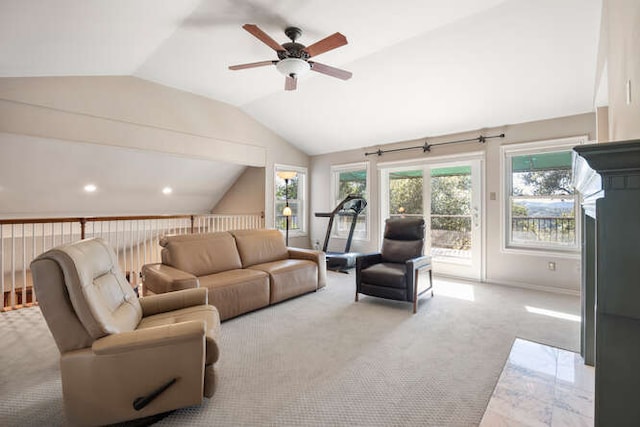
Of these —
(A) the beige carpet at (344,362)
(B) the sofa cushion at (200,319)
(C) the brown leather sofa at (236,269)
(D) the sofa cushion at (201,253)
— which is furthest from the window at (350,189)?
(B) the sofa cushion at (200,319)

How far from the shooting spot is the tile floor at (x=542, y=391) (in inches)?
68.1

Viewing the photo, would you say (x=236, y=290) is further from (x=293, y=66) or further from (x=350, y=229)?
(x=350, y=229)

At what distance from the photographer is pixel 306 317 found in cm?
331

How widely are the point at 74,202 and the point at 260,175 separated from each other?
3226mm

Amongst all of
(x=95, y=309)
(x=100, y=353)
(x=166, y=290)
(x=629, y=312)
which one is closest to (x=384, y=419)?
(x=629, y=312)

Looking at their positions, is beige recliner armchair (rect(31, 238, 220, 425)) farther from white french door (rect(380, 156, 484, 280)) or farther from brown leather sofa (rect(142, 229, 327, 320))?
white french door (rect(380, 156, 484, 280))

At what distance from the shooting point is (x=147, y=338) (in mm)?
1618

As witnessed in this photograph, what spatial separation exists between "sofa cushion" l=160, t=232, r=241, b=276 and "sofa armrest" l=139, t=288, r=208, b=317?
39.2 inches

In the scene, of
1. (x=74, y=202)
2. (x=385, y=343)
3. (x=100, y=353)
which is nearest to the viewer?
(x=100, y=353)

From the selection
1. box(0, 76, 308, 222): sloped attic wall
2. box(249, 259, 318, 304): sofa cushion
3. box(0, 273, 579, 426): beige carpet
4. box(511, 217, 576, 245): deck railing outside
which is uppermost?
box(0, 76, 308, 222): sloped attic wall

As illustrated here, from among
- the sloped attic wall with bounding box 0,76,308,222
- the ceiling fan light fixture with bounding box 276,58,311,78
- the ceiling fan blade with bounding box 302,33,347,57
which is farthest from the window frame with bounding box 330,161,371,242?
the ceiling fan blade with bounding box 302,33,347,57

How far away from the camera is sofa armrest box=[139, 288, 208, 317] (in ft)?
7.47

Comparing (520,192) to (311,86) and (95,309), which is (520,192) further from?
(95,309)

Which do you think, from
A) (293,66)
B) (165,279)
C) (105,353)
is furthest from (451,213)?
(105,353)
